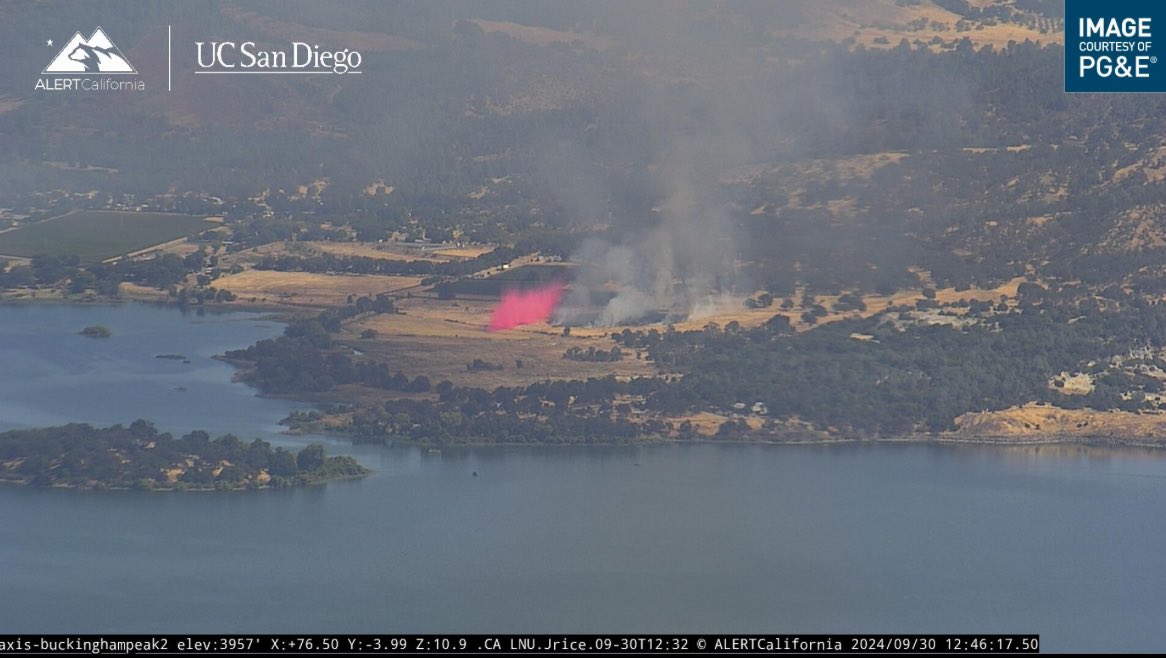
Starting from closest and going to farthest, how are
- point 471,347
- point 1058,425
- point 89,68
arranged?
point 1058,425 < point 471,347 < point 89,68

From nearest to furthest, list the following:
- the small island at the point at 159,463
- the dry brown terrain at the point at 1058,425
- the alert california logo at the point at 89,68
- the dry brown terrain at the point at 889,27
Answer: the small island at the point at 159,463 → the dry brown terrain at the point at 1058,425 → the dry brown terrain at the point at 889,27 → the alert california logo at the point at 89,68

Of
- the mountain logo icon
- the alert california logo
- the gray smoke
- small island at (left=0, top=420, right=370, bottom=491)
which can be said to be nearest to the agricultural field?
the alert california logo

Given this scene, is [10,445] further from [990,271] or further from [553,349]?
[990,271]

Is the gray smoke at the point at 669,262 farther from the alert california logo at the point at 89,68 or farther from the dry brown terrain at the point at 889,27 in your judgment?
the alert california logo at the point at 89,68

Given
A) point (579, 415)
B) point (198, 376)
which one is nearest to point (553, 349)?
point (579, 415)

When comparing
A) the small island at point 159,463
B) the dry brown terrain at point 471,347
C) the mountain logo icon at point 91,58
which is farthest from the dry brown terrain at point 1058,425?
the mountain logo icon at point 91,58

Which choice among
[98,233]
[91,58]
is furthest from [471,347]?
[91,58]

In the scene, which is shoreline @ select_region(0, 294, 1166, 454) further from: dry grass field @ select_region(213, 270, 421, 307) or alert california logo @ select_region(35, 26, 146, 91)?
alert california logo @ select_region(35, 26, 146, 91)

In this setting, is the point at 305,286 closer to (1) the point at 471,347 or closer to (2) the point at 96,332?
(2) the point at 96,332
